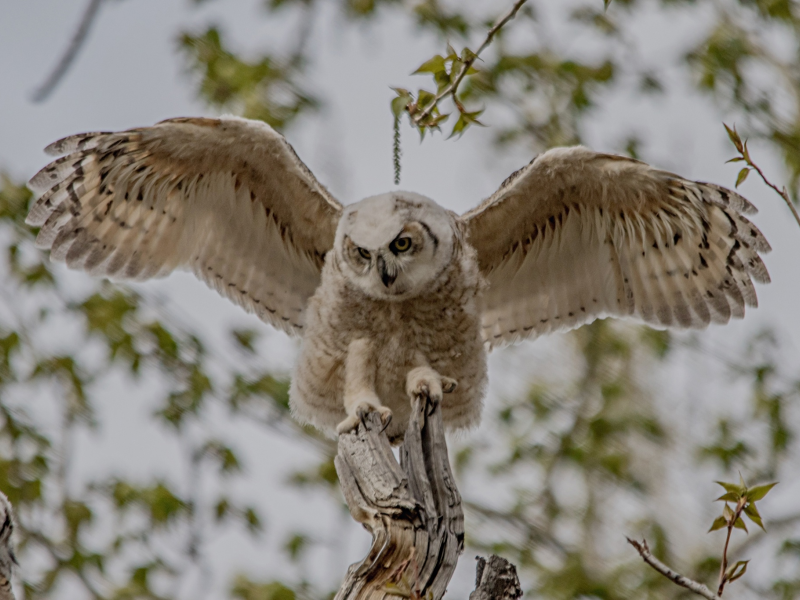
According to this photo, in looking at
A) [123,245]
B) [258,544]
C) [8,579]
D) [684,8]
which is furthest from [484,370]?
[684,8]

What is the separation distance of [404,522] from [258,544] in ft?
13.4

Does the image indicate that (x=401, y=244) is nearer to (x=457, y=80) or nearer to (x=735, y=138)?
(x=457, y=80)

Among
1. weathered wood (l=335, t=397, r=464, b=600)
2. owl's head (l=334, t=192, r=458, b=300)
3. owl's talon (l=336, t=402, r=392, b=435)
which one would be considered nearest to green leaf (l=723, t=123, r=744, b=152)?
owl's head (l=334, t=192, r=458, b=300)

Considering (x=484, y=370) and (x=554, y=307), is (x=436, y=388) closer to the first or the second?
(x=484, y=370)

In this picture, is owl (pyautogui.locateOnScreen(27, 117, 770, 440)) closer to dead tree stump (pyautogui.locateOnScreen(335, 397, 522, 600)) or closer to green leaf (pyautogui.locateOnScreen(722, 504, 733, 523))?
dead tree stump (pyautogui.locateOnScreen(335, 397, 522, 600))

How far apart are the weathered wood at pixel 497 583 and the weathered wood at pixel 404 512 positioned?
14 centimetres

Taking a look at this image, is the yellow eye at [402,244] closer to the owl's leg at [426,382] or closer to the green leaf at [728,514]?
the owl's leg at [426,382]

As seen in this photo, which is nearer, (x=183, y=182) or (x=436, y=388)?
(x=436, y=388)

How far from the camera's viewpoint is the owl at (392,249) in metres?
3.64

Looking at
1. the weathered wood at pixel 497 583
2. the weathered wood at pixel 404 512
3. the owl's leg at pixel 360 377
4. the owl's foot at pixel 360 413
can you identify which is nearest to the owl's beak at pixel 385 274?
the owl's leg at pixel 360 377

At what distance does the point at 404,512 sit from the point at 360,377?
89cm

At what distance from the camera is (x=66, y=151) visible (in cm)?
366

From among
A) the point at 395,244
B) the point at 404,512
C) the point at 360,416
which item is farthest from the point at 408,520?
the point at 395,244

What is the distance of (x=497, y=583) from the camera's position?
2.64 meters
